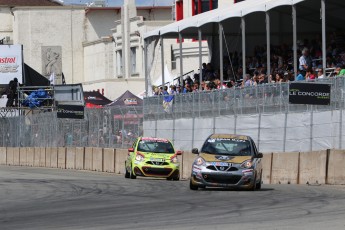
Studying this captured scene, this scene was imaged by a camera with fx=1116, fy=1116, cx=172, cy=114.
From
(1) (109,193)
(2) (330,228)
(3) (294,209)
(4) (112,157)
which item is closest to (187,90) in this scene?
(4) (112,157)

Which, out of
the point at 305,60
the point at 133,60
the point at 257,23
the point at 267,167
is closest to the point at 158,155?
the point at 267,167

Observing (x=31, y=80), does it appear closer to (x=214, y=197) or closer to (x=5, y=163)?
(x=5, y=163)

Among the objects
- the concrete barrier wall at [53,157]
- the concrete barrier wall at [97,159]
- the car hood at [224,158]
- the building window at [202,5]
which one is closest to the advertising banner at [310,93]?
the car hood at [224,158]

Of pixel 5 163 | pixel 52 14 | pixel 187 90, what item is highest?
pixel 52 14

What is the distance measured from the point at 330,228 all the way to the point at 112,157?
2896cm

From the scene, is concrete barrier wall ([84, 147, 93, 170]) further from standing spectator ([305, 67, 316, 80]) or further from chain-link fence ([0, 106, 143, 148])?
standing spectator ([305, 67, 316, 80])

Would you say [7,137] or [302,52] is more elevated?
[302,52]

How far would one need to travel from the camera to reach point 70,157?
49.8 meters

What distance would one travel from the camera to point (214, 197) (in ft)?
79.8

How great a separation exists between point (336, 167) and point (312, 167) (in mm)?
1248

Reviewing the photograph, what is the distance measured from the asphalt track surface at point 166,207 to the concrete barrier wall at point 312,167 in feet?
3.66

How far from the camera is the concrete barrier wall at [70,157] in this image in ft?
162

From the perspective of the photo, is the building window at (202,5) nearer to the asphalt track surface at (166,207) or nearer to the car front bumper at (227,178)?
the asphalt track surface at (166,207)

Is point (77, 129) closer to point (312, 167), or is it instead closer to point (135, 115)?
point (135, 115)
